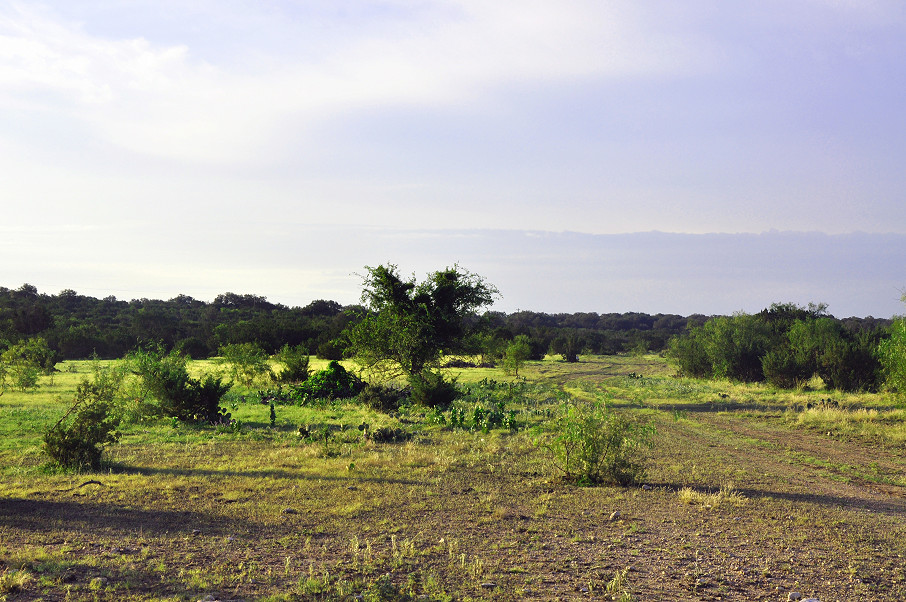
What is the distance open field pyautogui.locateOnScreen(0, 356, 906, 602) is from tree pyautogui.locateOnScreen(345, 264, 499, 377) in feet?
32.6

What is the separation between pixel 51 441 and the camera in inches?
460

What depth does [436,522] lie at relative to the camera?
331 inches

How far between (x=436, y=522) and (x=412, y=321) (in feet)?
59.1

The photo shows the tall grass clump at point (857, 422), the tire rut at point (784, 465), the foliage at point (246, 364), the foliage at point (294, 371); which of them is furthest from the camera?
the foliage at point (246, 364)

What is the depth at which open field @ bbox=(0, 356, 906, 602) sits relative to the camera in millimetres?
6109

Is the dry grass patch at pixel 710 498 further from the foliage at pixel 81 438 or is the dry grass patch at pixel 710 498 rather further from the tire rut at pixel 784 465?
the foliage at pixel 81 438

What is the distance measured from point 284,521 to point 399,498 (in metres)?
1.97

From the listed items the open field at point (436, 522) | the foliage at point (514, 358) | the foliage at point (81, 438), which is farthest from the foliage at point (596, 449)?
the foliage at point (514, 358)

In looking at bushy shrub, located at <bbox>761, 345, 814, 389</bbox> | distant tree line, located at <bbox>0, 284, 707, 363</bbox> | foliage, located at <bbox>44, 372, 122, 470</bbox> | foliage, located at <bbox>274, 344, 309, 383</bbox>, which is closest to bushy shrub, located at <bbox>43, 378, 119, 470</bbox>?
foliage, located at <bbox>44, 372, 122, 470</bbox>

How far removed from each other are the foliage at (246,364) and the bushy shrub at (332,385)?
6.27 m

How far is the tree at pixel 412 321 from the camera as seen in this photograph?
26.3 meters

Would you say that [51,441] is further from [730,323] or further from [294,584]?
[730,323]

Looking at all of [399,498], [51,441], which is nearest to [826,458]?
[399,498]

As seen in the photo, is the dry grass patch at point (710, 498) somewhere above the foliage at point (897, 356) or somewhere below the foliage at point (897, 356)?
below
